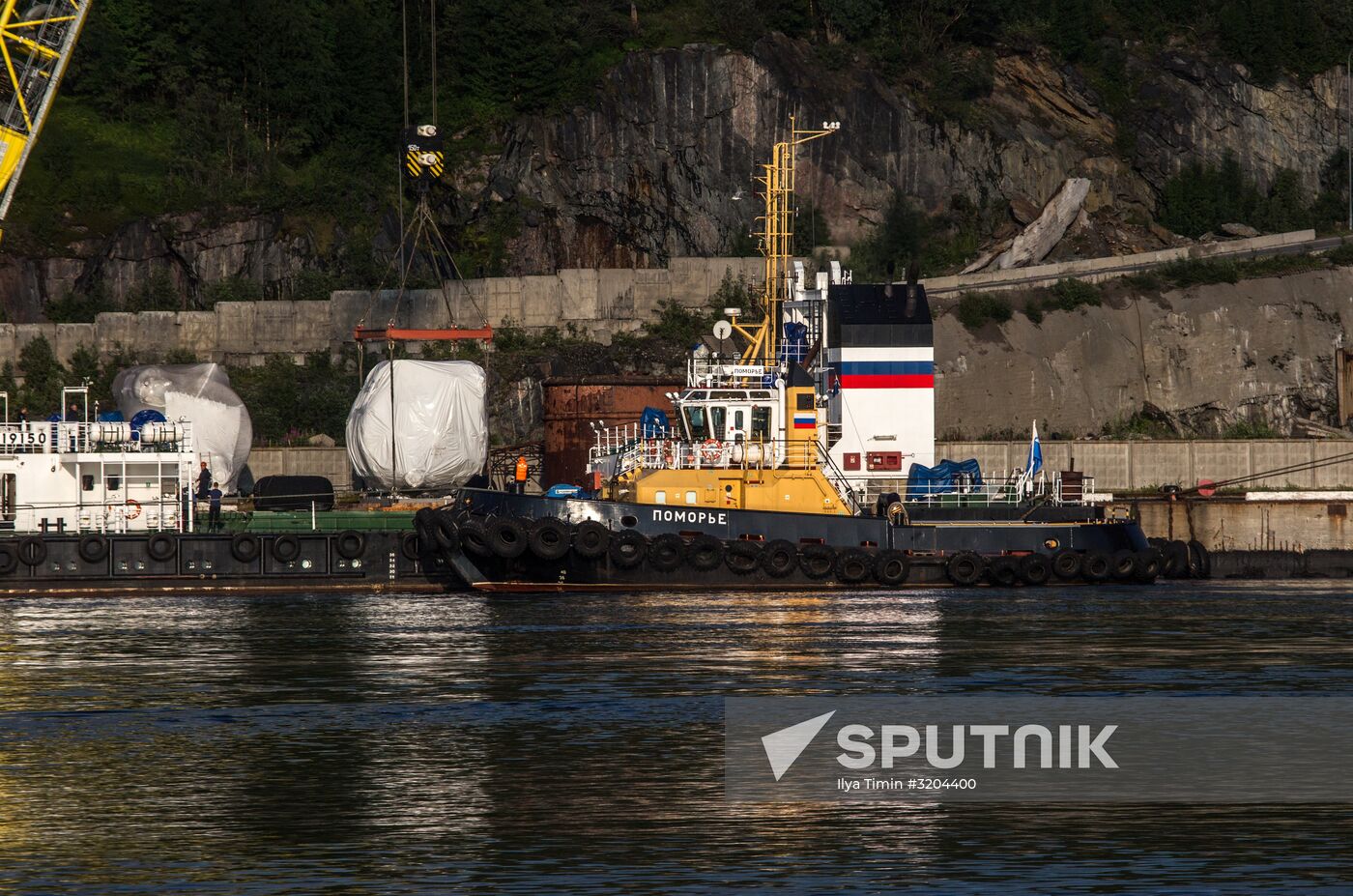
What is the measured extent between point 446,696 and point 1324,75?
73.0 m

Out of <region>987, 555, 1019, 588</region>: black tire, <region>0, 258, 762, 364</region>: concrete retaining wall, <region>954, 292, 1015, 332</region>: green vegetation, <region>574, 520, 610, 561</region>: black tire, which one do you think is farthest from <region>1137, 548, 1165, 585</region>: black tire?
<region>0, 258, 762, 364</region>: concrete retaining wall

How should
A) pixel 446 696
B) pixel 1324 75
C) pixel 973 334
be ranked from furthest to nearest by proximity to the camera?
pixel 1324 75 < pixel 973 334 < pixel 446 696

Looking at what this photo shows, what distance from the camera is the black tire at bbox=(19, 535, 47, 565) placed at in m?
38.0

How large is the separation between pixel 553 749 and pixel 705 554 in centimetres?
1705

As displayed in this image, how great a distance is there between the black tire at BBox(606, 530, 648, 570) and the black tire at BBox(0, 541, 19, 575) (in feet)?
42.8

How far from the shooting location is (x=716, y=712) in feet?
69.8

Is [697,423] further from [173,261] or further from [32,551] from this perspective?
[173,261]

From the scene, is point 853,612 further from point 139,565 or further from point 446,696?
point 139,565

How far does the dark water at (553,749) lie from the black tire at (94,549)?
3.87m

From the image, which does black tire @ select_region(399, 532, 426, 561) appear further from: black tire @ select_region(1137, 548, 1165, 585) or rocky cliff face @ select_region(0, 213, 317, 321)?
rocky cliff face @ select_region(0, 213, 317, 321)

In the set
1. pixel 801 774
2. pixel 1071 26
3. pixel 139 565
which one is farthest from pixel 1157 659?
pixel 1071 26

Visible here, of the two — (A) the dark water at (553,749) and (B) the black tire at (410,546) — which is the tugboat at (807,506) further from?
(A) the dark water at (553,749)

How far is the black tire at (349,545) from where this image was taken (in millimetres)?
39156
